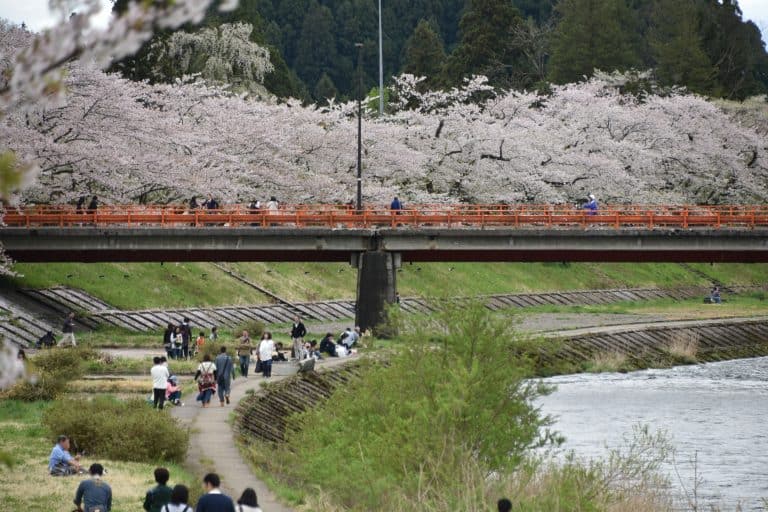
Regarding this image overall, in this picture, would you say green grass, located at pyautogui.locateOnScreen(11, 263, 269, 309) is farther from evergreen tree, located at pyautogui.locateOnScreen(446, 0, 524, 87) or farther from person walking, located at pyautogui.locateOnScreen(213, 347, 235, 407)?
evergreen tree, located at pyautogui.locateOnScreen(446, 0, 524, 87)

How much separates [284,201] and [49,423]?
152ft

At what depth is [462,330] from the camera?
951 inches

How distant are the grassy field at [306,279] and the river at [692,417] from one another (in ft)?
24.5

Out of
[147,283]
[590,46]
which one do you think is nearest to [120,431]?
[147,283]

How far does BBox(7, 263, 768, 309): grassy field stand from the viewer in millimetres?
59000

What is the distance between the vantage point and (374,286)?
171 ft

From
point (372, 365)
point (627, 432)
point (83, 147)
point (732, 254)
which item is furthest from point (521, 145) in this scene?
point (372, 365)

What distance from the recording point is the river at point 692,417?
3030 centimetres

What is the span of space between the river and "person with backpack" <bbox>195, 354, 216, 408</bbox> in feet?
29.8

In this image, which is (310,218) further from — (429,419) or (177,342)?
(429,419)

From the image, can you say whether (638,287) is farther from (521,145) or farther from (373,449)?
(373,449)

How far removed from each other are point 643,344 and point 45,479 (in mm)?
42713

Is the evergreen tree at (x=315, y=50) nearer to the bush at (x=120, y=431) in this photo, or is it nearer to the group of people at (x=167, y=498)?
the bush at (x=120, y=431)

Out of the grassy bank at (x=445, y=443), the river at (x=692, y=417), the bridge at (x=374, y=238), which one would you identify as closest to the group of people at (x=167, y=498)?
the grassy bank at (x=445, y=443)
